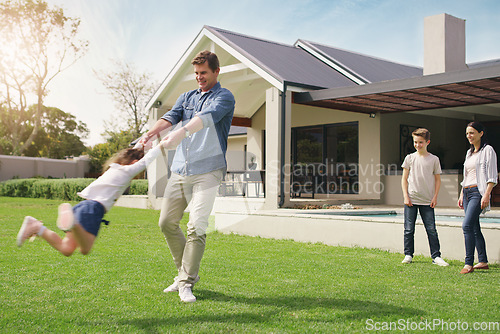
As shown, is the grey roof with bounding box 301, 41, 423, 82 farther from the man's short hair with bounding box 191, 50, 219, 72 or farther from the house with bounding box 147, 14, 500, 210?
the man's short hair with bounding box 191, 50, 219, 72

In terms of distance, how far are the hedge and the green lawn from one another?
14657mm

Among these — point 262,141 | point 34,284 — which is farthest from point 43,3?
point 34,284

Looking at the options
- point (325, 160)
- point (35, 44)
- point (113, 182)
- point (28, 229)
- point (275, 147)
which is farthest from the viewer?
point (35, 44)

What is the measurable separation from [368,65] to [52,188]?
52.4 ft

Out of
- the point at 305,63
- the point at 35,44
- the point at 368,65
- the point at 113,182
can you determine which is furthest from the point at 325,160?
the point at 35,44

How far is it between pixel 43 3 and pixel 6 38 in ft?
12.0

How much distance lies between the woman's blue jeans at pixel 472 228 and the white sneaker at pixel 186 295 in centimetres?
333

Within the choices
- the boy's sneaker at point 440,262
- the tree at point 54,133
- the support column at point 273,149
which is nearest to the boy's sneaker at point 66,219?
the boy's sneaker at point 440,262

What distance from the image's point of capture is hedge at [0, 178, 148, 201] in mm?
21878

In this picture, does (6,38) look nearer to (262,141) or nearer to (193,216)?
(262,141)

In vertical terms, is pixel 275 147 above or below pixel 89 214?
above

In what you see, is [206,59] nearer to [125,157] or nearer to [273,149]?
[125,157]

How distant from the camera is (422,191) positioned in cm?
632

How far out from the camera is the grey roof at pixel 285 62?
42.2 ft
